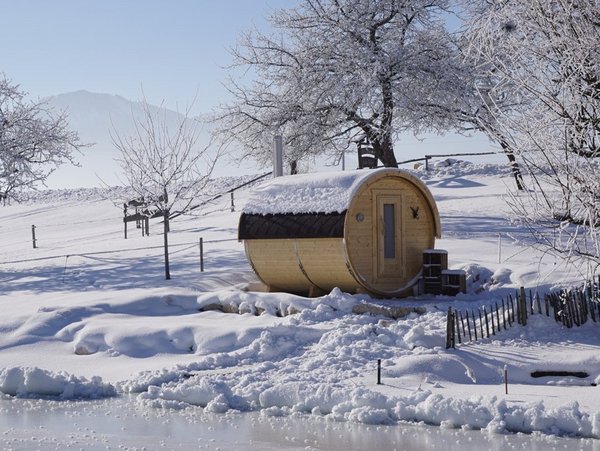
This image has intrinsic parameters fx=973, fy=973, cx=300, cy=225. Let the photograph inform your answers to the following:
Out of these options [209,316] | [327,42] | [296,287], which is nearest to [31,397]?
[209,316]

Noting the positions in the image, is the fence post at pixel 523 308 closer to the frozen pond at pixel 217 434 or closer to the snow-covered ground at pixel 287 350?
the snow-covered ground at pixel 287 350

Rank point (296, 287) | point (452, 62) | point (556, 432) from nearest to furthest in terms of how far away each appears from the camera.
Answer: point (556, 432) < point (296, 287) < point (452, 62)

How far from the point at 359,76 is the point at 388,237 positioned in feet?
33.4

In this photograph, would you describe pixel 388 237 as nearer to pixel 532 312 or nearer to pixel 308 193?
Result: pixel 308 193

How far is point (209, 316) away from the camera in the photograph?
19.0 metres

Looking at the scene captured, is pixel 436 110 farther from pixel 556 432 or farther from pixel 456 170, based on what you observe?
pixel 556 432

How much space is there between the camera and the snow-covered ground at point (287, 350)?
12844 millimetres

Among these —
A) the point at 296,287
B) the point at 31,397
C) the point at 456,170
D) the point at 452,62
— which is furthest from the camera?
the point at 456,170

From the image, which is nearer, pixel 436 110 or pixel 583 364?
pixel 583 364

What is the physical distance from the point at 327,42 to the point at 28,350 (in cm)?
1659

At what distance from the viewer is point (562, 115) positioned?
40.5 ft

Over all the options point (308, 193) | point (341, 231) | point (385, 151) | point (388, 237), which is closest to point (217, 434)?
point (341, 231)

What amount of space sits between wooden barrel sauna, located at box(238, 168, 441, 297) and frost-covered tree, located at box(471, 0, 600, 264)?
23.8 feet

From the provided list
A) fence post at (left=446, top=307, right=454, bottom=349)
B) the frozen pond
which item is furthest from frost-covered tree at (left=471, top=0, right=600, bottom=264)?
fence post at (left=446, top=307, right=454, bottom=349)
